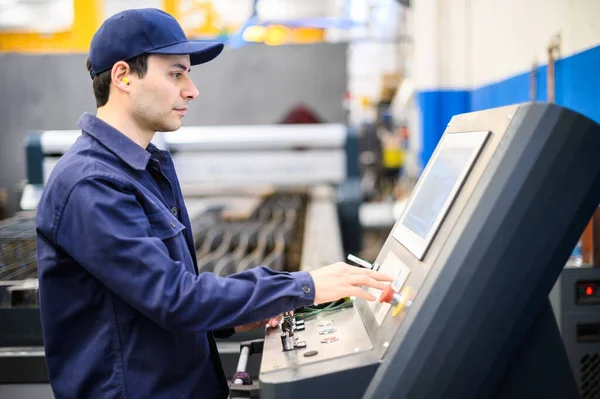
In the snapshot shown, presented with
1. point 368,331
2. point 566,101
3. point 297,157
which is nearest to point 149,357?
point 368,331

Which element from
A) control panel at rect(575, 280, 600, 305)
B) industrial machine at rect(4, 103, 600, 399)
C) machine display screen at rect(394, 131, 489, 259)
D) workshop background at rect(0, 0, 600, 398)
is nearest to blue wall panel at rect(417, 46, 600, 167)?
workshop background at rect(0, 0, 600, 398)

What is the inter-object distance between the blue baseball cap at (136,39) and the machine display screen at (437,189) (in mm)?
559

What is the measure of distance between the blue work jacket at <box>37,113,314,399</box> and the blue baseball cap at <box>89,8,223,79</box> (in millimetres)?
134

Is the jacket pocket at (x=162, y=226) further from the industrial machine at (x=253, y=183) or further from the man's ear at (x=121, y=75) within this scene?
the industrial machine at (x=253, y=183)

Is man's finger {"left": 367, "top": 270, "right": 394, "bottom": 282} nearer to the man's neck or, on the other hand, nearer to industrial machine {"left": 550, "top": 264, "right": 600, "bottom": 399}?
the man's neck

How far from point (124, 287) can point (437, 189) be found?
648 millimetres

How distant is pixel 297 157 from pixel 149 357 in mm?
3376

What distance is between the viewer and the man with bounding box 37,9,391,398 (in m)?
1.22


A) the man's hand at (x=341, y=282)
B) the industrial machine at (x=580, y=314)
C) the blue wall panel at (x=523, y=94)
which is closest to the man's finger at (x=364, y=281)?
the man's hand at (x=341, y=282)

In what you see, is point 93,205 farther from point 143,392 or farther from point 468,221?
point 468,221

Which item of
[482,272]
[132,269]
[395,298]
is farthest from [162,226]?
[482,272]

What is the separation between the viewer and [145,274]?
3.97 feet

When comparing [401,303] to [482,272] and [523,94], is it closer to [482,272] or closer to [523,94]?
[482,272]

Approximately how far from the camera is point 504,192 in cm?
115
